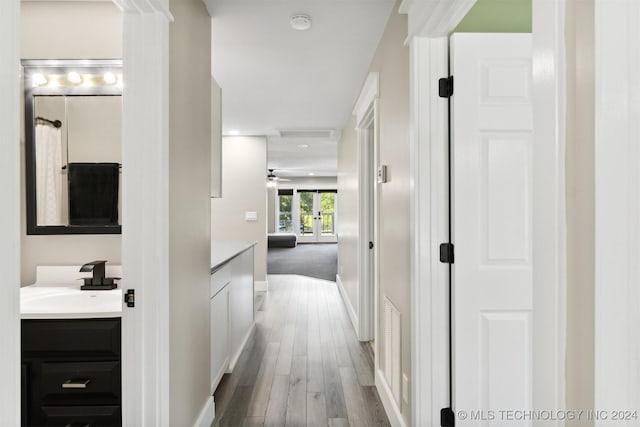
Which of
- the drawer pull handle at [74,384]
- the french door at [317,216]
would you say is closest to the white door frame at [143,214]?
the drawer pull handle at [74,384]

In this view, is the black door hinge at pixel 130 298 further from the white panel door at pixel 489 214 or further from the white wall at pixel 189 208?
the white panel door at pixel 489 214

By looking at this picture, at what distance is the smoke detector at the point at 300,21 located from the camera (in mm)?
2188

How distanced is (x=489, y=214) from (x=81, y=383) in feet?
6.19

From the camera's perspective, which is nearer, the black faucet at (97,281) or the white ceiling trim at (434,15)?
the white ceiling trim at (434,15)

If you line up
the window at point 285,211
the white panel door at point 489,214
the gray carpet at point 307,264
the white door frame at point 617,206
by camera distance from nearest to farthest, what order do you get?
1. the white door frame at point 617,206
2. the white panel door at point 489,214
3. the gray carpet at point 307,264
4. the window at point 285,211

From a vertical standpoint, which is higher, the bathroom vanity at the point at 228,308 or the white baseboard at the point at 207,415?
the bathroom vanity at the point at 228,308

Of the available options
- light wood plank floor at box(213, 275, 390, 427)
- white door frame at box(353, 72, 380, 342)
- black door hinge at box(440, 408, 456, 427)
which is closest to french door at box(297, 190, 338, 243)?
light wood plank floor at box(213, 275, 390, 427)

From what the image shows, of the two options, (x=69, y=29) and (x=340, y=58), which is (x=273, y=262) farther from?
(x=69, y=29)

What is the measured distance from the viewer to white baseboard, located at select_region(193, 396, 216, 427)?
6.51 feet

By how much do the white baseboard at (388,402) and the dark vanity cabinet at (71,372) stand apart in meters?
1.39

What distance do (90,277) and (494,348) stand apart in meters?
2.06

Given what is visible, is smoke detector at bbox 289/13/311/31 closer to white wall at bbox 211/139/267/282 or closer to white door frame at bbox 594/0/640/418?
white door frame at bbox 594/0/640/418

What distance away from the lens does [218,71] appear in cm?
308

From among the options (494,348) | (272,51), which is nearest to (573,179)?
(494,348)
